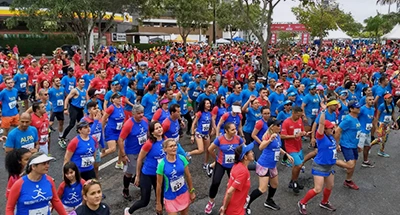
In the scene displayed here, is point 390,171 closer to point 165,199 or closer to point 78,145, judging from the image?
point 165,199

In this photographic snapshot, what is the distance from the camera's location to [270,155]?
5.41 meters

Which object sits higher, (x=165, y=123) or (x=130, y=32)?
(x=130, y=32)

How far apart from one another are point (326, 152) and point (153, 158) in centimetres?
270

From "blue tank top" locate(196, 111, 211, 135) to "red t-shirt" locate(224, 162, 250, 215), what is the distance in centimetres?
264

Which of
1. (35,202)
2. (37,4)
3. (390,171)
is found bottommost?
(390,171)

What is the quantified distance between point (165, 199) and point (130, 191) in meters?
2.08

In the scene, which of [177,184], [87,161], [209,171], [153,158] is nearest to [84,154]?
[87,161]

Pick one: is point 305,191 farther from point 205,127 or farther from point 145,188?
point 145,188

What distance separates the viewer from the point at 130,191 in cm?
628

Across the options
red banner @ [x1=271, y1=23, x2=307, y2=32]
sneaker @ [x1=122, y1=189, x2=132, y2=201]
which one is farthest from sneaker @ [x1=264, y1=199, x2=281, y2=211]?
red banner @ [x1=271, y1=23, x2=307, y2=32]

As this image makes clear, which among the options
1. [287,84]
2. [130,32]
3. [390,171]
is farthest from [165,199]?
[130,32]

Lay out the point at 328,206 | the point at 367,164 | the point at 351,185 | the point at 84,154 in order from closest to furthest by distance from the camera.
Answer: the point at 84,154, the point at 328,206, the point at 351,185, the point at 367,164

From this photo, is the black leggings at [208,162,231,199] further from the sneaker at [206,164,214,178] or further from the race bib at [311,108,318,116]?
the race bib at [311,108,318,116]

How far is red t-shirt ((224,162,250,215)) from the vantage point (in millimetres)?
4215
